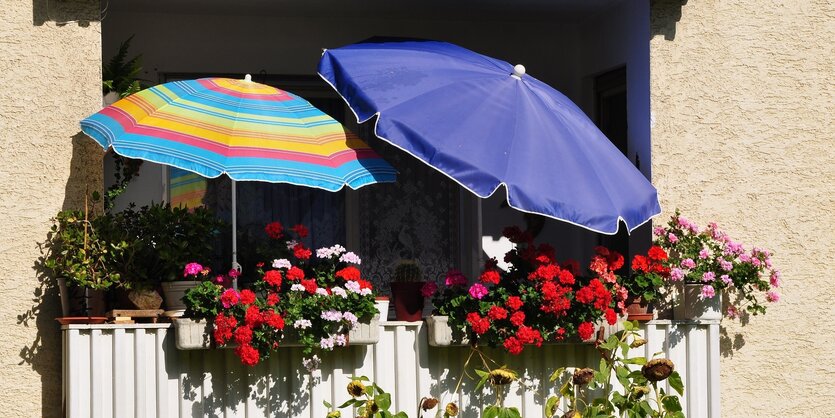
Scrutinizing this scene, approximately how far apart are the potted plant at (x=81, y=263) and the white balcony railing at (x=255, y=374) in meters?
0.26

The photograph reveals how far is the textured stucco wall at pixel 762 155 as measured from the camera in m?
10.2

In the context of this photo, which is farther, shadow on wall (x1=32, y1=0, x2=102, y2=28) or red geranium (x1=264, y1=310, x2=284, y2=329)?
shadow on wall (x1=32, y1=0, x2=102, y2=28)

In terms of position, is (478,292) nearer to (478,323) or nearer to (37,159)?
(478,323)

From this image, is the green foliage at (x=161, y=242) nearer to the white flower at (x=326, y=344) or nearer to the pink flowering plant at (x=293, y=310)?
the pink flowering plant at (x=293, y=310)

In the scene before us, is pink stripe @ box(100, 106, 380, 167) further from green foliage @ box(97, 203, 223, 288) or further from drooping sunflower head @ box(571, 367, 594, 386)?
drooping sunflower head @ box(571, 367, 594, 386)

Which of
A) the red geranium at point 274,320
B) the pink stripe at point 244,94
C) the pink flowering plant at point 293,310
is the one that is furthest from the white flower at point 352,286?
the pink stripe at point 244,94

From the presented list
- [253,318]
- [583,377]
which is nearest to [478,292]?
[253,318]

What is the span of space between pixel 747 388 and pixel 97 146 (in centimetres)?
494

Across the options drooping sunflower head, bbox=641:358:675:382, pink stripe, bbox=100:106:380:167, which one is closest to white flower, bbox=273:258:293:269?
pink stripe, bbox=100:106:380:167

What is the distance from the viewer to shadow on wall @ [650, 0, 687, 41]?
10188mm

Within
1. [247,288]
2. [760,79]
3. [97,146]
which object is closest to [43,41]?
[97,146]

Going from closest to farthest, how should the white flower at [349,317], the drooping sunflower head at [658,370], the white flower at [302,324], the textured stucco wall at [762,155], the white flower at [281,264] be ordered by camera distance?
the drooping sunflower head at [658,370] → the white flower at [302,324] → the white flower at [349,317] → the white flower at [281,264] → the textured stucco wall at [762,155]

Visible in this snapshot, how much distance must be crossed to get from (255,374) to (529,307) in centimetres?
180

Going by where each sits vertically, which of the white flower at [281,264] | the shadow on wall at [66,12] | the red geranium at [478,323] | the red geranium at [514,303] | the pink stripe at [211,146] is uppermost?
the shadow on wall at [66,12]
